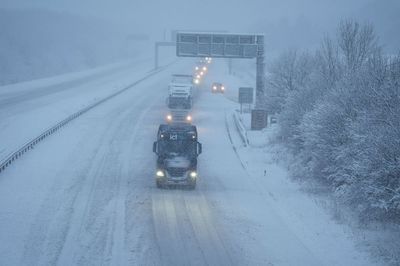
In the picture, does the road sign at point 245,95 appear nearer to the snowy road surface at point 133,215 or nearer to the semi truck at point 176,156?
the snowy road surface at point 133,215

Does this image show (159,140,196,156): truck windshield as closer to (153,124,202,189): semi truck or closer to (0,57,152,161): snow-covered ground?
(153,124,202,189): semi truck

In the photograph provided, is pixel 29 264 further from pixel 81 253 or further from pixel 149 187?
pixel 149 187

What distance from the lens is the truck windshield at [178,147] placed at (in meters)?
26.2

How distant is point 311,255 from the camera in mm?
18109

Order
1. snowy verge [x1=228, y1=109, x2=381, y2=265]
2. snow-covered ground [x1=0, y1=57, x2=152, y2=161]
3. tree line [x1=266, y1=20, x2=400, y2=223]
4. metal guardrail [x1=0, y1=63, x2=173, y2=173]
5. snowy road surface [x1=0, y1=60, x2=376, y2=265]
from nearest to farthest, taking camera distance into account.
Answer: snowy road surface [x1=0, y1=60, x2=376, y2=265] < snowy verge [x1=228, y1=109, x2=381, y2=265] < tree line [x1=266, y1=20, x2=400, y2=223] < metal guardrail [x1=0, y1=63, x2=173, y2=173] < snow-covered ground [x1=0, y1=57, x2=152, y2=161]

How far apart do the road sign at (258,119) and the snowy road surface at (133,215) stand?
9614 mm

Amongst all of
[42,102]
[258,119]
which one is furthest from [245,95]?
[42,102]

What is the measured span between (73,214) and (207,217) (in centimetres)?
561

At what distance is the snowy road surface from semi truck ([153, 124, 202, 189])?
0.68m

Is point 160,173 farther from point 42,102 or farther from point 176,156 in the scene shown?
point 42,102

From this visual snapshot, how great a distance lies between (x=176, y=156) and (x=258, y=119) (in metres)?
20.6

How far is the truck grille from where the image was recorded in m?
25.2

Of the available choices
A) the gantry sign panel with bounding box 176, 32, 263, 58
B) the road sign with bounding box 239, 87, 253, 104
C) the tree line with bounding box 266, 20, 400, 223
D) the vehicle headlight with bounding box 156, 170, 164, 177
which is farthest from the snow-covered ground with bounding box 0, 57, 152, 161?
the tree line with bounding box 266, 20, 400, 223

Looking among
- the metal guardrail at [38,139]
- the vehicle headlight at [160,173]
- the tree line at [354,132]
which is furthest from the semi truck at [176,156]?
the metal guardrail at [38,139]
